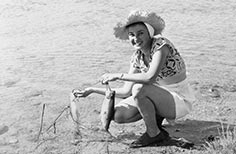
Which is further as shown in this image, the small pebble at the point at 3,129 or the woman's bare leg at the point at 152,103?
the small pebble at the point at 3,129

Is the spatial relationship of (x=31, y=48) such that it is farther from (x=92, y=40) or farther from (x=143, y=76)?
(x=143, y=76)

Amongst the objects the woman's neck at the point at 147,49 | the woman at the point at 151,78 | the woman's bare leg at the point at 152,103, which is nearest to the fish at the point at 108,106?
the woman at the point at 151,78

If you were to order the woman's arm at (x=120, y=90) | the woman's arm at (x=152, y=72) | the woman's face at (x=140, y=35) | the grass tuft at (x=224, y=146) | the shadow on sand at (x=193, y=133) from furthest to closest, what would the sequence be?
the woman's arm at (x=120, y=90), the shadow on sand at (x=193, y=133), the woman's face at (x=140, y=35), the woman's arm at (x=152, y=72), the grass tuft at (x=224, y=146)

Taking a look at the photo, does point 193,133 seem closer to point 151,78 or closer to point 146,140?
point 146,140

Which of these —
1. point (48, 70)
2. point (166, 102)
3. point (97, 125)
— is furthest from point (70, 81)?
point (166, 102)

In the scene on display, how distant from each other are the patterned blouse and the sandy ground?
62 centimetres

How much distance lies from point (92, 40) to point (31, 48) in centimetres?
105

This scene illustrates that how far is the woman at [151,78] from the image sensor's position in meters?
3.51

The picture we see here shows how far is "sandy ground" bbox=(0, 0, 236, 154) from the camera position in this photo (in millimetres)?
3873

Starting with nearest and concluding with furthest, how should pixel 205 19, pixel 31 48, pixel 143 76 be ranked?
pixel 143 76 → pixel 31 48 → pixel 205 19

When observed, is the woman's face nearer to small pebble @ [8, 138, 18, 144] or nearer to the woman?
the woman

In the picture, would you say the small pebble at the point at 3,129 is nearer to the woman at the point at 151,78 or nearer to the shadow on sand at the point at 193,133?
the woman at the point at 151,78

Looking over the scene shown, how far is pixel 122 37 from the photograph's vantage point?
150 inches

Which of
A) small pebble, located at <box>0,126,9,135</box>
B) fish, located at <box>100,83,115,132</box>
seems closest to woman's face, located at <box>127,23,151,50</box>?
fish, located at <box>100,83,115,132</box>
